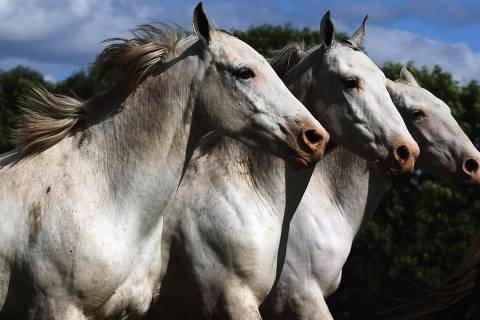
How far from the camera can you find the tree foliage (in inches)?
778

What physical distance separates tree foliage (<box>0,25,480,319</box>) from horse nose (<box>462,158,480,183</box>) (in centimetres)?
1005

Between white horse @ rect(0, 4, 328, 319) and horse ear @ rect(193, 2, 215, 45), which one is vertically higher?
horse ear @ rect(193, 2, 215, 45)

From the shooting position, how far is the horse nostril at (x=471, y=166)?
9.48 m

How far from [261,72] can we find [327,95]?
1.43 metres

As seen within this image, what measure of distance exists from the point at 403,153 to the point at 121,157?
218 centimetres

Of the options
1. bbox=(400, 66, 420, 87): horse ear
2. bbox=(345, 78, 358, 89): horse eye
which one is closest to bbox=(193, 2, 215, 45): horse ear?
bbox=(345, 78, 358, 89): horse eye

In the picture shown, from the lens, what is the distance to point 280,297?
27.6 feet

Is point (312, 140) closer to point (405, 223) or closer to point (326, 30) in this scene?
point (326, 30)

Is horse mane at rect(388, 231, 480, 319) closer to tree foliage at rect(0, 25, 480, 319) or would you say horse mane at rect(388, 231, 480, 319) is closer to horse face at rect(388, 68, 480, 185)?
horse face at rect(388, 68, 480, 185)

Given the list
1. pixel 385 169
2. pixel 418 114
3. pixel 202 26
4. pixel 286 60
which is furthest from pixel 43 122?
pixel 418 114

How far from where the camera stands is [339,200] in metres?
9.03

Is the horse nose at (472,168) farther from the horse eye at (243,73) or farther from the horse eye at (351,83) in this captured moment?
the horse eye at (243,73)

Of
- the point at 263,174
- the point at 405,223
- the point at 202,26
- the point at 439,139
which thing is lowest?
the point at 405,223

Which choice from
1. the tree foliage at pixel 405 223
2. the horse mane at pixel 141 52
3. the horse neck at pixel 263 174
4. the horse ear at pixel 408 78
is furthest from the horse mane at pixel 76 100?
the tree foliage at pixel 405 223
